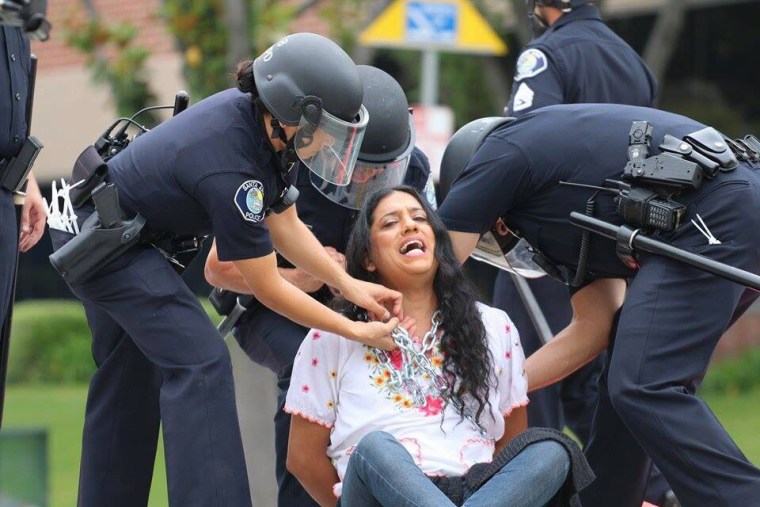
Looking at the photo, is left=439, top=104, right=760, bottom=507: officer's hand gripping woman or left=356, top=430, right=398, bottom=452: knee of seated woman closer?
left=356, top=430, right=398, bottom=452: knee of seated woman

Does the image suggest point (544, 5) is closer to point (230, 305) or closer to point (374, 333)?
point (230, 305)

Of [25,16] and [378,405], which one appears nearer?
[25,16]

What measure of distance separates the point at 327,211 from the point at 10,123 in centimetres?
115

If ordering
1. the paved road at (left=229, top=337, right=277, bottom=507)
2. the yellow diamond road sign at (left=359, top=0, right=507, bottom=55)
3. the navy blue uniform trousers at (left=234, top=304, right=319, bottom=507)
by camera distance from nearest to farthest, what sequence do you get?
the navy blue uniform trousers at (left=234, top=304, right=319, bottom=507) → the paved road at (left=229, top=337, right=277, bottom=507) → the yellow diamond road sign at (left=359, top=0, right=507, bottom=55)

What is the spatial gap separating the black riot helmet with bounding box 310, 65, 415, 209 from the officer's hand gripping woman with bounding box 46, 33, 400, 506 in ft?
1.51

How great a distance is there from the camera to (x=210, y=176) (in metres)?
4.16

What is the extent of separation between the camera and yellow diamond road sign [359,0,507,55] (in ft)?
29.6

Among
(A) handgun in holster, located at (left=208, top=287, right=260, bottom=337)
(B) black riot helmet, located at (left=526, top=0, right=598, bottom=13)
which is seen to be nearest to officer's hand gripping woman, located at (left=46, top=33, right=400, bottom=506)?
(A) handgun in holster, located at (left=208, top=287, right=260, bottom=337)

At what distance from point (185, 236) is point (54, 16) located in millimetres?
10417

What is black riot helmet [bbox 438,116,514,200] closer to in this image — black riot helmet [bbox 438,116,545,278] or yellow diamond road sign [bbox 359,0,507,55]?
black riot helmet [bbox 438,116,545,278]

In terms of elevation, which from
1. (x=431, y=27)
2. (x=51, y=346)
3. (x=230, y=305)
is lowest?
(x=51, y=346)

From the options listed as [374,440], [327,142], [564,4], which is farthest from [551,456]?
[564,4]

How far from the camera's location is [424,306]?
14.8 feet

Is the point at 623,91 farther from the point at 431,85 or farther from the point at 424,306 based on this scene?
the point at 431,85
